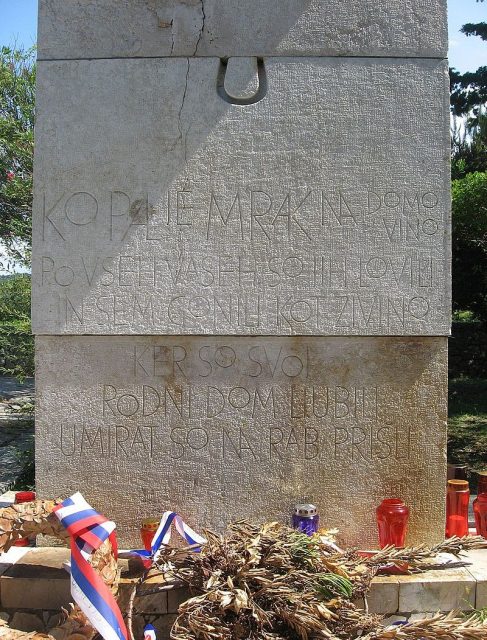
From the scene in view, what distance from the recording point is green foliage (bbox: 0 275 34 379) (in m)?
7.05

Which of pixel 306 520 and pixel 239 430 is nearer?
pixel 306 520

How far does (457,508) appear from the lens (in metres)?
3.43

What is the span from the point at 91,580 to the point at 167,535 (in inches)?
23.7

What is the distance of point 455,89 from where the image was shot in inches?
484

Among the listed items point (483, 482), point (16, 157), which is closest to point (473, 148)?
point (16, 157)

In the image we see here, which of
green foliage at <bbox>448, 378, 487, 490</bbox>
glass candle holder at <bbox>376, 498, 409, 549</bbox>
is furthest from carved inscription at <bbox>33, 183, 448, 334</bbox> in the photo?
green foliage at <bbox>448, 378, 487, 490</bbox>

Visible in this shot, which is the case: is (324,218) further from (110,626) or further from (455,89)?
(455,89)

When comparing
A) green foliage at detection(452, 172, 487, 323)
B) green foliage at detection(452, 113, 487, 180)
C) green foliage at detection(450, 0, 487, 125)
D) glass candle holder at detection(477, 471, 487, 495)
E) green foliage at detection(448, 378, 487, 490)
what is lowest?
green foliage at detection(448, 378, 487, 490)

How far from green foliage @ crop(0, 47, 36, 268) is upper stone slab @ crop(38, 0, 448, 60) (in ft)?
13.0

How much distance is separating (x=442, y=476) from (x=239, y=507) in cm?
95

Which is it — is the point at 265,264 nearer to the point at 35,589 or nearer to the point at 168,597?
the point at 168,597

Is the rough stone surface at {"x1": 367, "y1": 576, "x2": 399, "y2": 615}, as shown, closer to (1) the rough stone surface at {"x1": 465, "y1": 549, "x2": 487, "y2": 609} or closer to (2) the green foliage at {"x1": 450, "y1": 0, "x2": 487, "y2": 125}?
(1) the rough stone surface at {"x1": 465, "y1": 549, "x2": 487, "y2": 609}

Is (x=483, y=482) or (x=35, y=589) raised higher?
(x=483, y=482)

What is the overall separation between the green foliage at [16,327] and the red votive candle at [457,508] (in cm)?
452
